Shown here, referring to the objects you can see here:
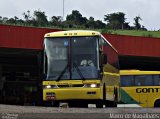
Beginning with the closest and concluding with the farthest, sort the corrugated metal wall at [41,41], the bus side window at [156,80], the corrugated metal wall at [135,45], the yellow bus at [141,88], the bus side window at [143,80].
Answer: the yellow bus at [141,88] → the bus side window at [156,80] → the bus side window at [143,80] → the corrugated metal wall at [41,41] → the corrugated metal wall at [135,45]

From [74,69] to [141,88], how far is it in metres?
13.8

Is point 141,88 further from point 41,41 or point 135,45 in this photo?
point 41,41

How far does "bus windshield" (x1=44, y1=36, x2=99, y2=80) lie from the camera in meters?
20.4

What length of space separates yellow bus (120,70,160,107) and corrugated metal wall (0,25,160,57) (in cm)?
479

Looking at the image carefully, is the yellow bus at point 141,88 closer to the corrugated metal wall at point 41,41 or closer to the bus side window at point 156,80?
the bus side window at point 156,80

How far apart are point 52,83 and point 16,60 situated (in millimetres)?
23233

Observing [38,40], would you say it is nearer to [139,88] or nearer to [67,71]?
[139,88]

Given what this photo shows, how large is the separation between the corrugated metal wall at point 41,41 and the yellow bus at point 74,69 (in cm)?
1320

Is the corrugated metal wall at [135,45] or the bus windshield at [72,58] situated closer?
the bus windshield at [72,58]

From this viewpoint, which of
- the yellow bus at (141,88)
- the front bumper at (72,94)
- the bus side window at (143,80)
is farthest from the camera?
the bus side window at (143,80)

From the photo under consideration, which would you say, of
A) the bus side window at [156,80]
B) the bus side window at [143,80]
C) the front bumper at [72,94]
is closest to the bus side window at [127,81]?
the bus side window at [143,80]

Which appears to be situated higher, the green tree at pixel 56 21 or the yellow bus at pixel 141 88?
the green tree at pixel 56 21

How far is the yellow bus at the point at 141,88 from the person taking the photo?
3288 centimetres

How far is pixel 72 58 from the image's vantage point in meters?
20.5
